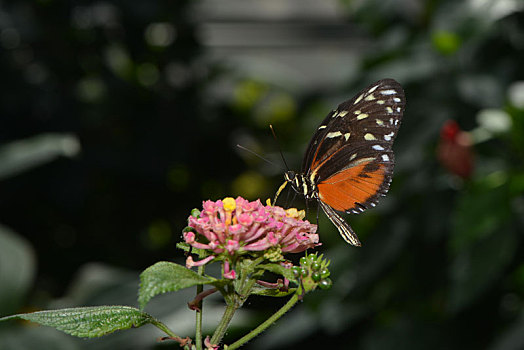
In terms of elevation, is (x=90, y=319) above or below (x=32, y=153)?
below

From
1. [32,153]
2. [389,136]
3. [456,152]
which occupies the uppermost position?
[32,153]

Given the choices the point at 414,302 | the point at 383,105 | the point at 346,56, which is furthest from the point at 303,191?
the point at 346,56

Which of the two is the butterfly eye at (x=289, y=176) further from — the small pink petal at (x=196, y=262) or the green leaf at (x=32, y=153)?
the green leaf at (x=32, y=153)

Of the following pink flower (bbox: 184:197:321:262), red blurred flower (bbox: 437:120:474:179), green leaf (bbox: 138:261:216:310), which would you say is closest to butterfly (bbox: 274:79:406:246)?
pink flower (bbox: 184:197:321:262)

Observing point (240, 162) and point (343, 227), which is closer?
point (343, 227)

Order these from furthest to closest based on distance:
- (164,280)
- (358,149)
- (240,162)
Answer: (240,162)
(358,149)
(164,280)

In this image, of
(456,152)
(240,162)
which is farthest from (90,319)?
(240,162)

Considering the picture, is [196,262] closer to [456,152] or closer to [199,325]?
[199,325]

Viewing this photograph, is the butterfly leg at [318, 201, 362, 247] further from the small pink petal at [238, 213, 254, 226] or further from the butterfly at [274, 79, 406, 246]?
the small pink petal at [238, 213, 254, 226]
